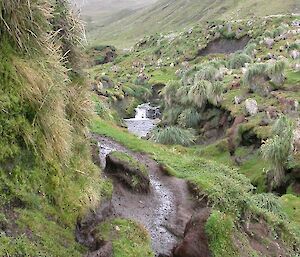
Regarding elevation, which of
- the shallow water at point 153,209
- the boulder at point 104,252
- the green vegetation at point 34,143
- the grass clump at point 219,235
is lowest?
the shallow water at point 153,209

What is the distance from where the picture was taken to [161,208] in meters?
18.0

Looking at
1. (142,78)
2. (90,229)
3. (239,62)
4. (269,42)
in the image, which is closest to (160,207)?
(90,229)

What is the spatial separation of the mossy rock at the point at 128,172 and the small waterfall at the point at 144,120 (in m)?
33.2

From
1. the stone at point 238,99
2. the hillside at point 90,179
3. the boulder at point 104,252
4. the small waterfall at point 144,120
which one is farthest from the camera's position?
the small waterfall at point 144,120

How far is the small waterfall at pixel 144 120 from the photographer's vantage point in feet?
180

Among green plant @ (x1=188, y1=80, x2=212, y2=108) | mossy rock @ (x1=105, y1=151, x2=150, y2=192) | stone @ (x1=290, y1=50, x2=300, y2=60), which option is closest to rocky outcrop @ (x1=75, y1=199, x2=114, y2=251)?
mossy rock @ (x1=105, y1=151, x2=150, y2=192)

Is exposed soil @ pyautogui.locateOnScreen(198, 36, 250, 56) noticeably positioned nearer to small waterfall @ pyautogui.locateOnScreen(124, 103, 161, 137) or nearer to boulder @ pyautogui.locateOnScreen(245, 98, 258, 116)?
small waterfall @ pyautogui.locateOnScreen(124, 103, 161, 137)

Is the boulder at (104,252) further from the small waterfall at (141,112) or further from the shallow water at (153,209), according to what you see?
the small waterfall at (141,112)

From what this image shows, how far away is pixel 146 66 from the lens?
120562mm

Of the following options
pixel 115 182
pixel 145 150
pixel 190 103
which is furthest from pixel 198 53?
pixel 115 182

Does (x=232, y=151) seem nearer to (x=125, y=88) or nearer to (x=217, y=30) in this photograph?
(x=125, y=88)

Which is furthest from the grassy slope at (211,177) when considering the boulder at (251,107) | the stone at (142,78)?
the stone at (142,78)

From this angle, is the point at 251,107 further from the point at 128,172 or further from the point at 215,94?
the point at 128,172

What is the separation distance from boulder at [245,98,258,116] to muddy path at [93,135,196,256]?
2357cm
